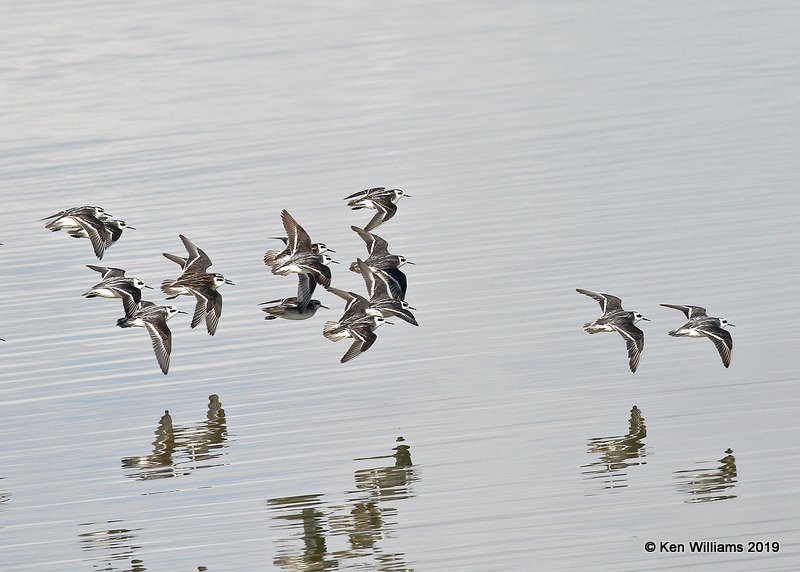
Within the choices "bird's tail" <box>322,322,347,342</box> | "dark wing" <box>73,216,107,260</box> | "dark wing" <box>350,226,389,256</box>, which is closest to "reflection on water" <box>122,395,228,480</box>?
"bird's tail" <box>322,322,347,342</box>

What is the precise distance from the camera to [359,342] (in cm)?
1731

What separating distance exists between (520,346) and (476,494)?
4.49m

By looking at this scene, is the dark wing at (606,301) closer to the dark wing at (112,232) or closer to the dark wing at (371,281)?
the dark wing at (371,281)

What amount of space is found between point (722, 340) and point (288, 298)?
5257 millimetres

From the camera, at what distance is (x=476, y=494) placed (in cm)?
1374

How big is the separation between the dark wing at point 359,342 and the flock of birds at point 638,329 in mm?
2338

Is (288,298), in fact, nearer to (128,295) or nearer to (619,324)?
(128,295)

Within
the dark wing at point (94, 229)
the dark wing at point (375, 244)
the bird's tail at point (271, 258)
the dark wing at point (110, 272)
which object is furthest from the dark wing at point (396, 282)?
the dark wing at point (94, 229)

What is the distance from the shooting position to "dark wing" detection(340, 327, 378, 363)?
1711 cm

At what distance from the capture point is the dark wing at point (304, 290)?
19.0 meters

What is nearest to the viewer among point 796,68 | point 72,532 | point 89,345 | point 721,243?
point 72,532

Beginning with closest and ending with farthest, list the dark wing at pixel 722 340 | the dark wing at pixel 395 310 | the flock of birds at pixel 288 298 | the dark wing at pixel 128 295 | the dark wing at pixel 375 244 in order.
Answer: the dark wing at pixel 722 340, the dark wing at pixel 395 310, the flock of birds at pixel 288 298, the dark wing at pixel 128 295, the dark wing at pixel 375 244

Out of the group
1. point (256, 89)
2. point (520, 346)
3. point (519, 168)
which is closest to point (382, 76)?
point (256, 89)

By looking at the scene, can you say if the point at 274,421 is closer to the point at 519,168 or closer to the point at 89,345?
the point at 89,345
